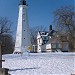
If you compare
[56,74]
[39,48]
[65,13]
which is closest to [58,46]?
[39,48]

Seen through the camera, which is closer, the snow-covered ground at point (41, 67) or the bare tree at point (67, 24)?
the snow-covered ground at point (41, 67)

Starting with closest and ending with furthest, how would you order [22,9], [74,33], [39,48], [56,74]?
[56,74]
[74,33]
[22,9]
[39,48]

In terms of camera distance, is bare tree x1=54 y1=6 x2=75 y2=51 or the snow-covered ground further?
bare tree x1=54 y1=6 x2=75 y2=51

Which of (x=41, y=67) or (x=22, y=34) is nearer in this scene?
(x=41, y=67)

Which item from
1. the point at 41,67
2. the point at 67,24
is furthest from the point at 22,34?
the point at 41,67

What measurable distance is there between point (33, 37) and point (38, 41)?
7.46 ft

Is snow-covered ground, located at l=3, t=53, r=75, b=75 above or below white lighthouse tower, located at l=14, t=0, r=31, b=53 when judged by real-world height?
below

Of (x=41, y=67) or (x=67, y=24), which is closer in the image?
(x=41, y=67)

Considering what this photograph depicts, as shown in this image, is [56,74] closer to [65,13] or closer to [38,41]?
[65,13]

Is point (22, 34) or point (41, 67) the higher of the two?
point (22, 34)

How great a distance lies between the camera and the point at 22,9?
202 feet

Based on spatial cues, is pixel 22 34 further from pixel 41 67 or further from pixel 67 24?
pixel 41 67

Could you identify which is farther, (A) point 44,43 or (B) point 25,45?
(A) point 44,43

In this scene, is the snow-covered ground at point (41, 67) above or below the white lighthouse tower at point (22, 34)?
below
